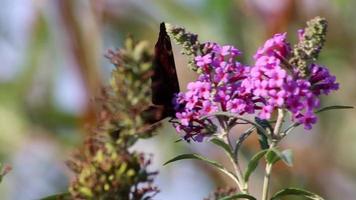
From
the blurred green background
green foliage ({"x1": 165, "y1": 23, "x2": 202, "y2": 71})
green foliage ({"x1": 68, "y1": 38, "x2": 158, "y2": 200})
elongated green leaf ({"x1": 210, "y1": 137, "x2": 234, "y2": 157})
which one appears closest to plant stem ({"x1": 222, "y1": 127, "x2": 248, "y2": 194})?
elongated green leaf ({"x1": 210, "y1": 137, "x2": 234, "y2": 157})

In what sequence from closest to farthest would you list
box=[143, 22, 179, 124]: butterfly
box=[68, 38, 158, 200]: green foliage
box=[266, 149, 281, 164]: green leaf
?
box=[68, 38, 158, 200]: green foliage
box=[266, 149, 281, 164]: green leaf
box=[143, 22, 179, 124]: butterfly

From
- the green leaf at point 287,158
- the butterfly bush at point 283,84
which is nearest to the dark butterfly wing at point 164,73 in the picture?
the butterfly bush at point 283,84

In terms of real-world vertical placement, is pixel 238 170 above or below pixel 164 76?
below

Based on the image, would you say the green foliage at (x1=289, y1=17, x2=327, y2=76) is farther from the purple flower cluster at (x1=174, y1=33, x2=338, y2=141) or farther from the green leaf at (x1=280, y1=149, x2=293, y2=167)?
the green leaf at (x1=280, y1=149, x2=293, y2=167)

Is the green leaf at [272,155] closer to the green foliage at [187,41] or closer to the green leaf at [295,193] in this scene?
the green leaf at [295,193]

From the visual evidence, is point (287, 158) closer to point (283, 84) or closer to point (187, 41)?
point (283, 84)

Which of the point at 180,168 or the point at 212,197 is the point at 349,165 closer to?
the point at 180,168

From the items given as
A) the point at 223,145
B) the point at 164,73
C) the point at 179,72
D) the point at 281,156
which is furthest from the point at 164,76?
the point at 179,72
